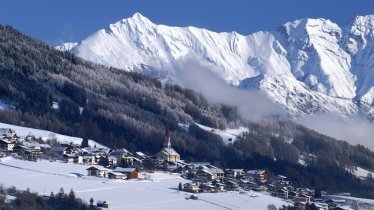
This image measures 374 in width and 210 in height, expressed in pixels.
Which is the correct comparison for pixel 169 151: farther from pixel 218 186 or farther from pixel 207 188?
pixel 207 188

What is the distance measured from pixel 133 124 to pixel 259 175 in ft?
117

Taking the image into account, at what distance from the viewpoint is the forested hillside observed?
151125 mm

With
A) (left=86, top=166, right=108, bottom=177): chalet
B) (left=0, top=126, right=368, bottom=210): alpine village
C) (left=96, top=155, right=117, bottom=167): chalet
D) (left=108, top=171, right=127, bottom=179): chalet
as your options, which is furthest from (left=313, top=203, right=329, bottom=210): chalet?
(left=96, top=155, right=117, bottom=167): chalet

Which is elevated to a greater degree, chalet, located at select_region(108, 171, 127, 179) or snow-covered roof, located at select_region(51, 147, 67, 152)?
snow-covered roof, located at select_region(51, 147, 67, 152)

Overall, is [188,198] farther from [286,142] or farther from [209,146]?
[286,142]

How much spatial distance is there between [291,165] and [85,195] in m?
70.7

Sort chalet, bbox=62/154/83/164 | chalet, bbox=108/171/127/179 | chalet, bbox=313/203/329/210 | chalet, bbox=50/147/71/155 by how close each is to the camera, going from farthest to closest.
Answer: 1. chalet, bbox=50/147/71/155
2. chalet, bbox=62/154/83/164
3. chalet, bbox=313/203/329/210
4. chalet, bbox=108/171/127/179

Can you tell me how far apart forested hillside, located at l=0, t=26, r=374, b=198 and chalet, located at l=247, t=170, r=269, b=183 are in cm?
803

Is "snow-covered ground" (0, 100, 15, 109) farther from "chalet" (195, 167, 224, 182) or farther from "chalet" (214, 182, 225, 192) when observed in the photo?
"chalet" (214, 182, 225, 192)

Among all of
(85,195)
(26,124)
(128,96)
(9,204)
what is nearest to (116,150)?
(26,124)

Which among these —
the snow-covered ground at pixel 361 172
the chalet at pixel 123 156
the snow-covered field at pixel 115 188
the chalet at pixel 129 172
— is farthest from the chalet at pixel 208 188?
the snow-covered ground at pixel 361 172

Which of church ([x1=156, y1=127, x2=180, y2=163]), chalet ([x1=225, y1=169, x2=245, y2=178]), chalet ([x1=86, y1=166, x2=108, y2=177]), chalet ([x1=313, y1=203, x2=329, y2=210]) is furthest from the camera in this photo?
church ([x1=156, y1=127, x2=180, y2=163])

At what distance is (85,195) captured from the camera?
9381 cm

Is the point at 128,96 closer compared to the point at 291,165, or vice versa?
the point at 291,165
